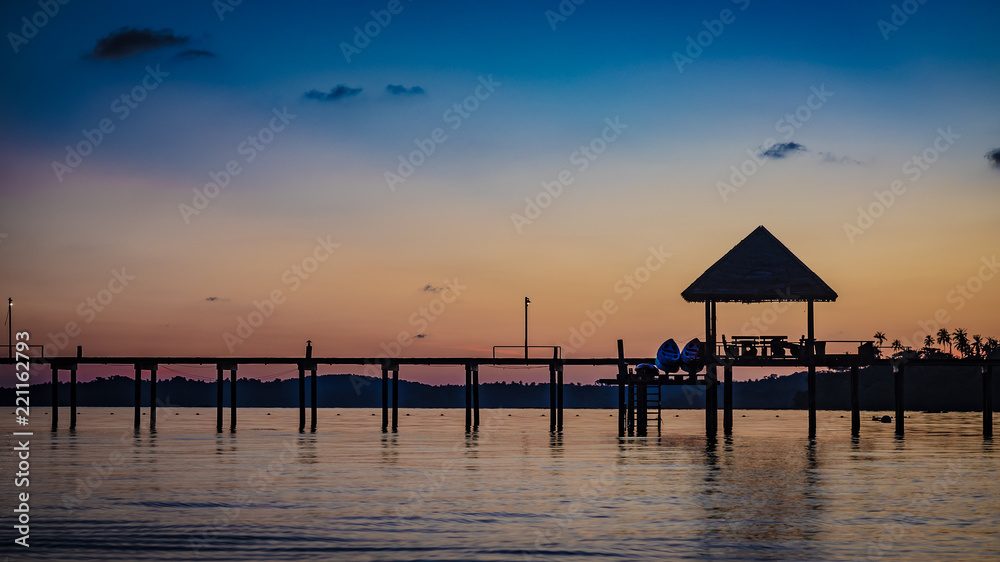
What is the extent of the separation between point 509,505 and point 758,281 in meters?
28.1

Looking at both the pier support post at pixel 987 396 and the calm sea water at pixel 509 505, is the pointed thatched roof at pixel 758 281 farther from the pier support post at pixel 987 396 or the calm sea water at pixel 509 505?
the pier support post at pixel 987 396

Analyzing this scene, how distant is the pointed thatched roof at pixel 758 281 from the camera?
171ft

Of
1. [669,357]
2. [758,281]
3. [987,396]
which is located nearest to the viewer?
[758,281]

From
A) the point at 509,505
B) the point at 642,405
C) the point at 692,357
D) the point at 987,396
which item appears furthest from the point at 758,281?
the point at 509,505

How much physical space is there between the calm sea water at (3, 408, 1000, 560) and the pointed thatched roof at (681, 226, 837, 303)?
322 inches

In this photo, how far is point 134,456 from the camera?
46.1 metres

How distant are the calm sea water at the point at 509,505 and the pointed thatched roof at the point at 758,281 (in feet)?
26.9

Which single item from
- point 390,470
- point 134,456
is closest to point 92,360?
point 134,456

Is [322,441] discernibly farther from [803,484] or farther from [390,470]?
[803,484]

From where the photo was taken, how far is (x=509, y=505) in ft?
92.4

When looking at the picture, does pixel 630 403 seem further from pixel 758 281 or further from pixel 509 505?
pixel 509 505

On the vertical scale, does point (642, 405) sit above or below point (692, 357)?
below

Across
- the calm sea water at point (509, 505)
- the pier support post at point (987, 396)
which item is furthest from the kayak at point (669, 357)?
the pier support post at point (987, 396)

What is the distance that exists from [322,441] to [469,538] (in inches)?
1575
